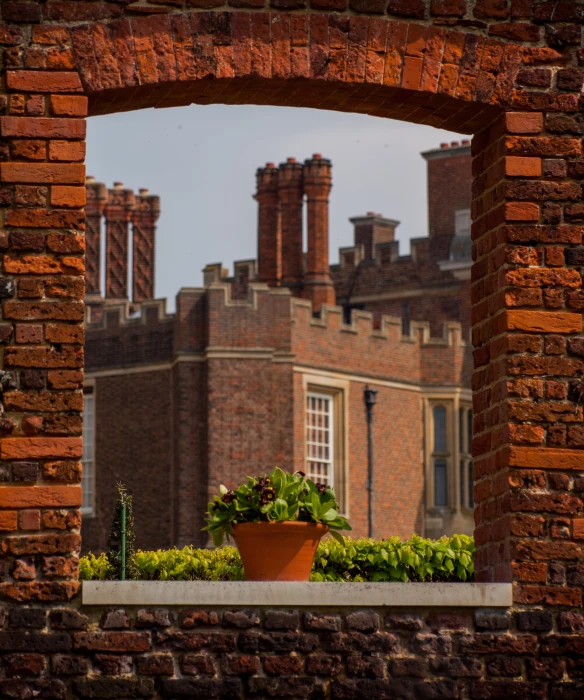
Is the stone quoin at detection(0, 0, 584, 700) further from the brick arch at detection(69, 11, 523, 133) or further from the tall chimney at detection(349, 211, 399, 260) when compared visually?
the tall chimney at detection(349, 211, 399, 260)

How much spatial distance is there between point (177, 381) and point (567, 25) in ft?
104

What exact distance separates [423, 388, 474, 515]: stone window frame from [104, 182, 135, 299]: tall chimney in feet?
32.0

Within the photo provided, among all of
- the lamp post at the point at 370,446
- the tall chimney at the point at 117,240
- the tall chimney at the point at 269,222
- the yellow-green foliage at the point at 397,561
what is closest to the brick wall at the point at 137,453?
the lamp post at the point at 370,446

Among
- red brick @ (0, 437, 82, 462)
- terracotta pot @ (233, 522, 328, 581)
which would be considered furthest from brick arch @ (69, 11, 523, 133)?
terracotta pot @ (233, 522, 328, 581)

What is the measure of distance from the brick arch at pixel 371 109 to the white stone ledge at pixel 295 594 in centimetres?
16

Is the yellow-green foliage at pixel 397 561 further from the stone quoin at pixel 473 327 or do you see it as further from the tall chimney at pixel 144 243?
the tall chimney at pixel 144 243

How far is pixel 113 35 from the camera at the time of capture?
7.49 metres

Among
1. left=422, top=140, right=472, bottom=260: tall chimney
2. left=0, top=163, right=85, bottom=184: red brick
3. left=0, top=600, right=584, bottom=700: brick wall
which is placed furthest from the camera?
left=422, top=140, right=472, bottom=260: tall chimney

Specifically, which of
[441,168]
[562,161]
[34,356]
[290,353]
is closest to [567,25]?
[562,161]

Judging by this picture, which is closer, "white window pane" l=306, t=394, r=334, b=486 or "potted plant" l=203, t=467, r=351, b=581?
"potted plant" l=203, t=467, r=351, b=581

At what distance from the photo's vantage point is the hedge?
8.88 meters

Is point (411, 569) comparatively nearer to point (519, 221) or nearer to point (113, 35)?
point (519, 221)

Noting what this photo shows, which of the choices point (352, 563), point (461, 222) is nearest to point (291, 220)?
point (461, 222)

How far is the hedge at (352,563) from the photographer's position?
349 inches
